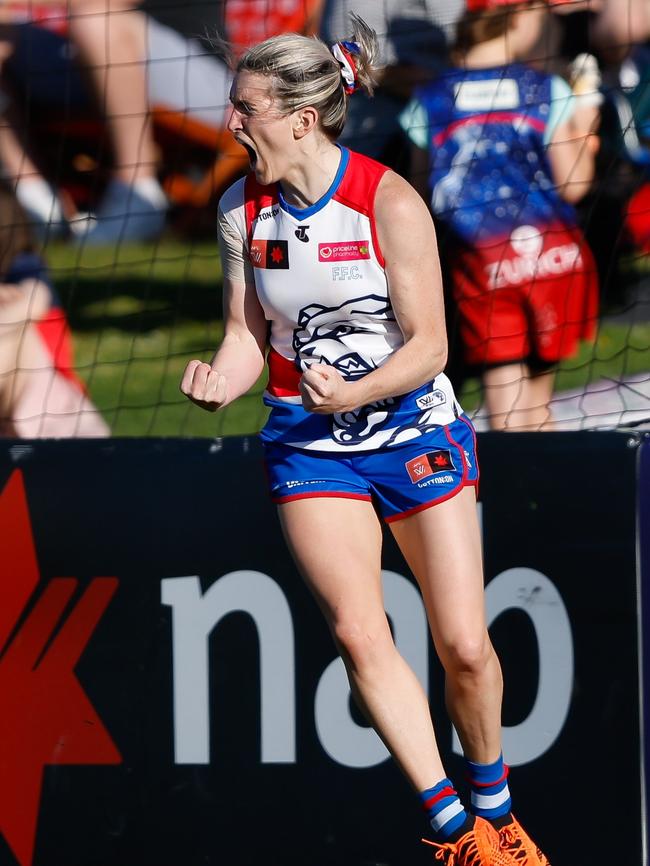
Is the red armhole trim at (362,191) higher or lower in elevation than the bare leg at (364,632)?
higher

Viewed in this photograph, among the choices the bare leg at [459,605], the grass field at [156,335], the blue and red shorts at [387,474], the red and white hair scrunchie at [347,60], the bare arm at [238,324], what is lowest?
the grass field at [156,335]

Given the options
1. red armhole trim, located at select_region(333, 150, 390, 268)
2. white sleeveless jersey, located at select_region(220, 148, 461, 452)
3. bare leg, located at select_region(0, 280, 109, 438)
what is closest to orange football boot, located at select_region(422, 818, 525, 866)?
white sleeveless jersey, located at select_region(220, 148, 461, 452)

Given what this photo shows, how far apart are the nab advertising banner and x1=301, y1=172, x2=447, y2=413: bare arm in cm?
76

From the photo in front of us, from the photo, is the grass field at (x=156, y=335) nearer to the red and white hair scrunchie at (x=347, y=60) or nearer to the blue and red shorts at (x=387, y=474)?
the blue and red shorts at (x=387, y=474)

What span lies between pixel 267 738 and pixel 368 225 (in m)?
1.51

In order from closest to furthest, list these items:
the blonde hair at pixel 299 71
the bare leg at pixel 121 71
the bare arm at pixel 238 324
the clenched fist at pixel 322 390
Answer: the clenched fist at pixel 322 390 → the blonde hair at pixel 299 71 → the bare arm at pixel 238 324 → the bare leg at pixel 121 71

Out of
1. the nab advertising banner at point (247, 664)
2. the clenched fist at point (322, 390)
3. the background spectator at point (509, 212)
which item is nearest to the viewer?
the clenched fist at point (322, 390)

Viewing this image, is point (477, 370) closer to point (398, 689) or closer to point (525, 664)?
point (525, 664)

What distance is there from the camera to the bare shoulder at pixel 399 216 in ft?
9.37

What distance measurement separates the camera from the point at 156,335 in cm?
805

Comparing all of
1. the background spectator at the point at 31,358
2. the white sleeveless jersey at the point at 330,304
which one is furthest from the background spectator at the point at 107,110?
the white sleeveless jersey at the point at 330,304

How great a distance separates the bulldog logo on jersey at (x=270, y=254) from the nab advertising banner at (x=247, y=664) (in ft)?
2.57

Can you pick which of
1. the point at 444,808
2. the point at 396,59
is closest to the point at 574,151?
the point at 396,59

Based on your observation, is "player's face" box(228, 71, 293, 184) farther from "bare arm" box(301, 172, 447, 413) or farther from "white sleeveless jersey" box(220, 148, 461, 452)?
"bare arm" box(301, 172, 447, 413)
